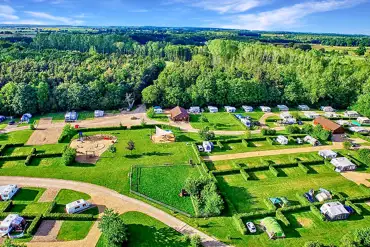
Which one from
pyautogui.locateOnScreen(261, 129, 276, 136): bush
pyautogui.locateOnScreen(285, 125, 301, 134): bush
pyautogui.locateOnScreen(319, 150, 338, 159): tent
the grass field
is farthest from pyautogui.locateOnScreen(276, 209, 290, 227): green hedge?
pyautogui.locateOnScreen(285, 125, 301, 134): bush

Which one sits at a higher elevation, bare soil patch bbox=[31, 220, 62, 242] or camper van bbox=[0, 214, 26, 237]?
camper van bbox=[0, 214, 26, 237]

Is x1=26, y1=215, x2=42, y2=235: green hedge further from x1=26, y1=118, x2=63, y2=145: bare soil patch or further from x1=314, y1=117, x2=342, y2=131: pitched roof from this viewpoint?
x1=314, y1=117, x2=342, y2=131: pitched roof

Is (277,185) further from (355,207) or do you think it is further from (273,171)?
(355,207)

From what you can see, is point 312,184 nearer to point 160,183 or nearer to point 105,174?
point 160,183

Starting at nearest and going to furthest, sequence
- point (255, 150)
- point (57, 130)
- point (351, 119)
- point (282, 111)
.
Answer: point (255, 150) < point (57, 130) < point (351, 119) < point (282, 111)

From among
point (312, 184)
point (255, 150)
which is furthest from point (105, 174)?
point (312, 184)

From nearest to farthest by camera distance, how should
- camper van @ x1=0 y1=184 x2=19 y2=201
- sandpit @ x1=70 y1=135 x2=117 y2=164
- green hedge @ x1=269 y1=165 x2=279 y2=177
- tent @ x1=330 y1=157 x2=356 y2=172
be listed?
camper van @ x1=0 y1=184 x2=19 y2=201
green hedge @ x1=269 y1=165 x2=279 y2=177
tent @ x1=330 y1=157 x2=356 y2=172
sandpit @ x1=70 y1=135 x2=117 y2=164
